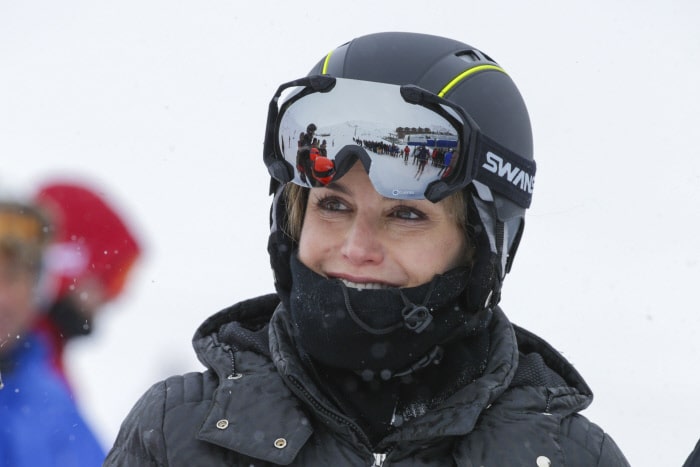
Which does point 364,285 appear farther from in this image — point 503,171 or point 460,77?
point 460,77

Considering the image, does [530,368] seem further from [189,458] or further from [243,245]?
[243,245]

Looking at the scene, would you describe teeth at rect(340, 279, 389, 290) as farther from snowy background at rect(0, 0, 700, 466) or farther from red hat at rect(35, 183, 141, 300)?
red hat at rect(35, 183, 141, 300)

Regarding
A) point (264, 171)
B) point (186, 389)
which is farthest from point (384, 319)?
point (264, 171)

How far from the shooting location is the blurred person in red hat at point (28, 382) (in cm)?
468

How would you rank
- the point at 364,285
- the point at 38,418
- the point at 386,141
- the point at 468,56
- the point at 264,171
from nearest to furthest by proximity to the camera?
1. the point at 364,285
2. the point at 386,141
3. the point at 468,56
4. the point at 38,418
5. the point at 264,171

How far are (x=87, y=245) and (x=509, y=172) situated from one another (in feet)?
10.5

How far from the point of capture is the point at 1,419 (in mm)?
4691

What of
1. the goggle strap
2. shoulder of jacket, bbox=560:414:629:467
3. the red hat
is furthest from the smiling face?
the red hat

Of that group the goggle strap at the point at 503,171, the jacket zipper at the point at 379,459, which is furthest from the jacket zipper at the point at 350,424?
the goggle strap at the point at 503,171

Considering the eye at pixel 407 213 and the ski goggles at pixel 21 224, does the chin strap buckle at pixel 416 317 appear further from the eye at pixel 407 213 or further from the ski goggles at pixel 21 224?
the ski goggles at pixel 21 224

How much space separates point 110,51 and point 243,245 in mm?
4163

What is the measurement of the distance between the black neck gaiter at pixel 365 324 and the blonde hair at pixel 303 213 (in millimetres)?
212

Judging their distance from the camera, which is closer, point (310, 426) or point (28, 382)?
point (310, 426)

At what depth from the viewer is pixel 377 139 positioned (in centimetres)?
315
